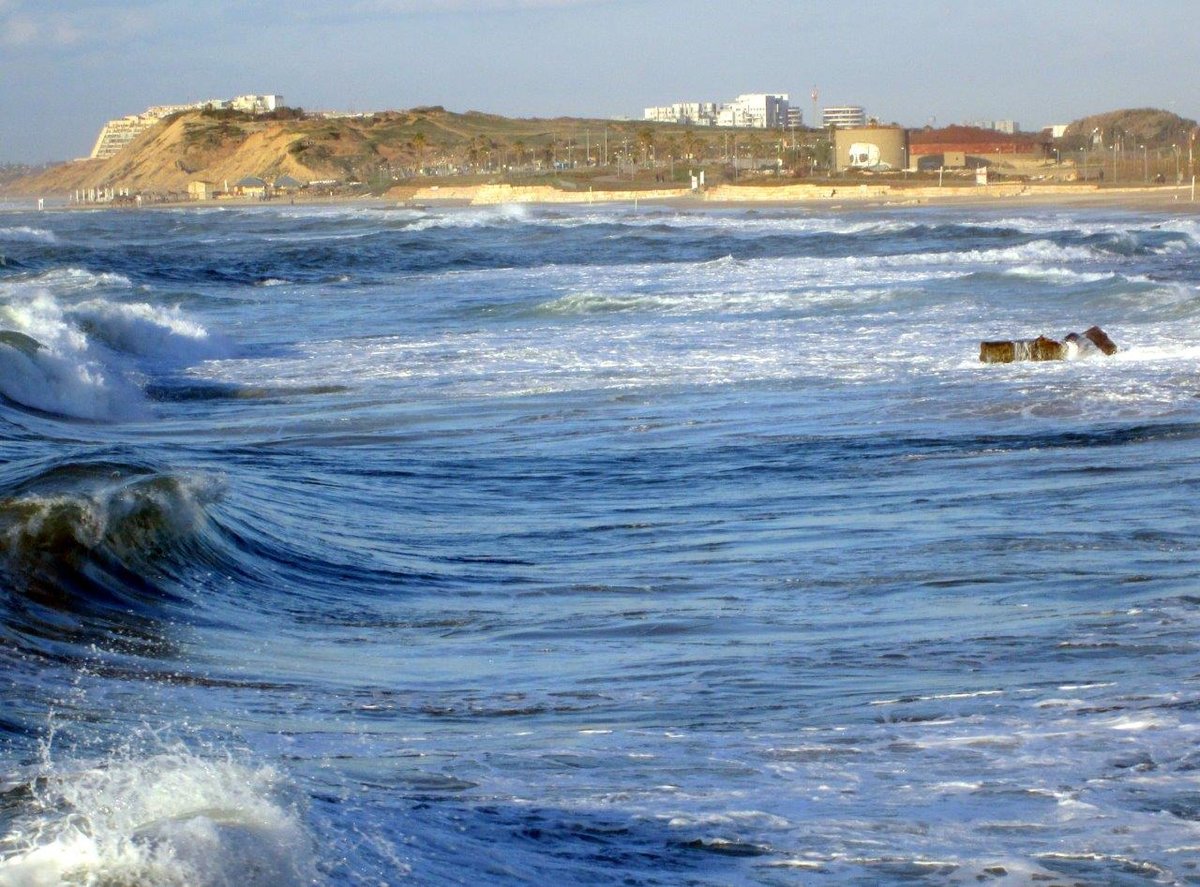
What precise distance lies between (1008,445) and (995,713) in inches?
258

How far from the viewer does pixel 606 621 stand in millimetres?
7086

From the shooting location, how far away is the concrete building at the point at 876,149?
14262 centimetres

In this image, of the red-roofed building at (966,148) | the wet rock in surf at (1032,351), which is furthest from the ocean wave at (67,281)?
the red-roofed building at (966,148)

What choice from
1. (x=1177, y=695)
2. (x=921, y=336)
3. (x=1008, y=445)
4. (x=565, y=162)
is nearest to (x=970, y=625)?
(x=1177, y=695)

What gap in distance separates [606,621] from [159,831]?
3.71 metres

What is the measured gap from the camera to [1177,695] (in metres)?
5.33

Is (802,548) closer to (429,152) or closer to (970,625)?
(970,625)

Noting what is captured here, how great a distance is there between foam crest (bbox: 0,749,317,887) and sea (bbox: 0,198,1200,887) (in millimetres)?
10

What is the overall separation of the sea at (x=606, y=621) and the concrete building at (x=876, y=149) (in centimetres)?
12708

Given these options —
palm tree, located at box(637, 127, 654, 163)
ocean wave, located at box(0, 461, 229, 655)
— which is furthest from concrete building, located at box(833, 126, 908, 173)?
ocean wave, located at box(0, 461, 229, 655)

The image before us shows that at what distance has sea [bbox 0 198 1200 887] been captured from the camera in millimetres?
4008

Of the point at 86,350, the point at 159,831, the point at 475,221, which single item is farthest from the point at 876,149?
the point at 159,831

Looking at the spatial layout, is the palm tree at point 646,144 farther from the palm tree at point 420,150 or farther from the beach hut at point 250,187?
the beach hut at point 250,187

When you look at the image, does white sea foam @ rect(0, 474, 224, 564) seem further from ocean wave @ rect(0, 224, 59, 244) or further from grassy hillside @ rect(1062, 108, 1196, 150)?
grassy hillside @ rect(1062, 108, 1196, 150)
